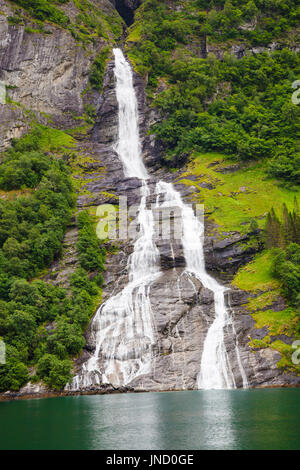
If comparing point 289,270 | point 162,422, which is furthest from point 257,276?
point 162,422

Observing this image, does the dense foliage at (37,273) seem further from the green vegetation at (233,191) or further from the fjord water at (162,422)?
the green vegetation at (233,191)

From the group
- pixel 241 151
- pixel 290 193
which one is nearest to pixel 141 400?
pixel 290 193

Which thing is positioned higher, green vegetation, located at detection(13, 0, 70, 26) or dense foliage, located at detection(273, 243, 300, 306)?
green vegetation, located at detection(13, 0, 70, 26)

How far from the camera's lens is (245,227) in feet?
186

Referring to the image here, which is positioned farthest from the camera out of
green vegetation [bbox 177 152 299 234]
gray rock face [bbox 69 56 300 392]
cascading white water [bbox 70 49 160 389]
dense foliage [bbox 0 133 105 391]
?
green vegetation [bbox 177 152 299 234]

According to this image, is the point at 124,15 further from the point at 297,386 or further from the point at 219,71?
the point at 297,386

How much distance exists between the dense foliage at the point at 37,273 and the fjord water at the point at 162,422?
22.8 ft

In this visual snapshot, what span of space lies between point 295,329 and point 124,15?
130583 mm

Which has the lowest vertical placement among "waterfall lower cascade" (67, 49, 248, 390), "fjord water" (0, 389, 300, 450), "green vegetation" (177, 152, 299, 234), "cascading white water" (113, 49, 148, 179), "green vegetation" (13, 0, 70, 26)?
"fjord water" (0, 389, 300, 450)

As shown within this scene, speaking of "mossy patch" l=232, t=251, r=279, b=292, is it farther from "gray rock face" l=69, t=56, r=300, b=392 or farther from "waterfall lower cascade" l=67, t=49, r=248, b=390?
"waterfall lower cascade" l=67, t=49, r=248, b=390

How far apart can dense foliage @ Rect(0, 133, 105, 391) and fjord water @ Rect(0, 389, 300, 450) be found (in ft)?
22.8

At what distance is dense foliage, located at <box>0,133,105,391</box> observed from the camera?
136ft

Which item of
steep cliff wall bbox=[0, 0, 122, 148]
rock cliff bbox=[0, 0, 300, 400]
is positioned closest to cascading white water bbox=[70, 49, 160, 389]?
rock cliff bbox=[0, 0, 300, 400]

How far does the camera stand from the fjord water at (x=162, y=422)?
20.4 meters
